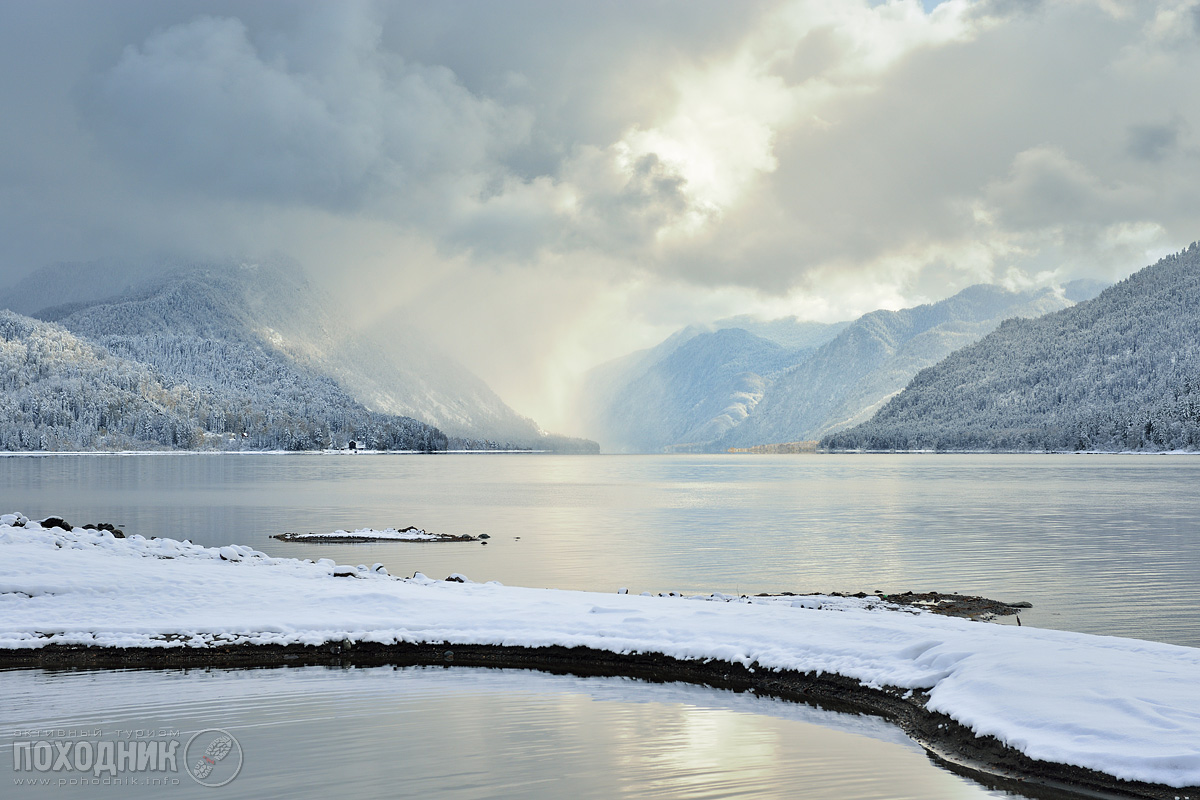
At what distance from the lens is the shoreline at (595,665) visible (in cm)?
1775

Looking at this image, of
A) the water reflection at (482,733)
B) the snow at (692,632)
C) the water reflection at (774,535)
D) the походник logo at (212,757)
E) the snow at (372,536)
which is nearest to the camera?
the water reflection at (482,733)

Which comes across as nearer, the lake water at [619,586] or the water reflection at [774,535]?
the lake water at [619,586]

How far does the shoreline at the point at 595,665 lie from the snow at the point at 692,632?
0.26 m

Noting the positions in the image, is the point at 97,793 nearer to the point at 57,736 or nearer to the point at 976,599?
the point at 57,736

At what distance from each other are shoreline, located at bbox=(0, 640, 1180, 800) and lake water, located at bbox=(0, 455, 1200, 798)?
2.49 feet

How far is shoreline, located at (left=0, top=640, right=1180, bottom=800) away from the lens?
1775cm

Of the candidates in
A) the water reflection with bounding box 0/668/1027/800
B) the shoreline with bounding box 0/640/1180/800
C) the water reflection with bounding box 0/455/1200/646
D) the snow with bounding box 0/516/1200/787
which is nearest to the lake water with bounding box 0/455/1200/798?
the water reflection with bounding box 0/668/1027/800

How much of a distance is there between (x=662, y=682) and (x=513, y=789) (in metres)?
8.47

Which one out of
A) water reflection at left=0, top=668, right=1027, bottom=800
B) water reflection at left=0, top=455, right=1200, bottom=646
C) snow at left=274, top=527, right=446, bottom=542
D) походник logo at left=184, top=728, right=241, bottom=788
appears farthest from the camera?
snow at left=274, top=527, right=446, bottom=542

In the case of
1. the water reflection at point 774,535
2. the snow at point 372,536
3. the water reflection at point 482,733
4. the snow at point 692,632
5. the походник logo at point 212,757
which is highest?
the snow at point 692,632

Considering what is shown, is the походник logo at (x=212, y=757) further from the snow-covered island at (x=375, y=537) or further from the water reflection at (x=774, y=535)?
the snow-covered island at (x=375, y=537)

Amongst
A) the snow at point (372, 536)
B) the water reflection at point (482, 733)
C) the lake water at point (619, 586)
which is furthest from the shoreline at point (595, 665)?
the snow at point (372, 536)

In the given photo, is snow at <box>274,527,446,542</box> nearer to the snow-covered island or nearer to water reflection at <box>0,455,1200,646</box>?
the snow-covered island

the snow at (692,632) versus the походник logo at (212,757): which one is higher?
the snow at (692,632)
